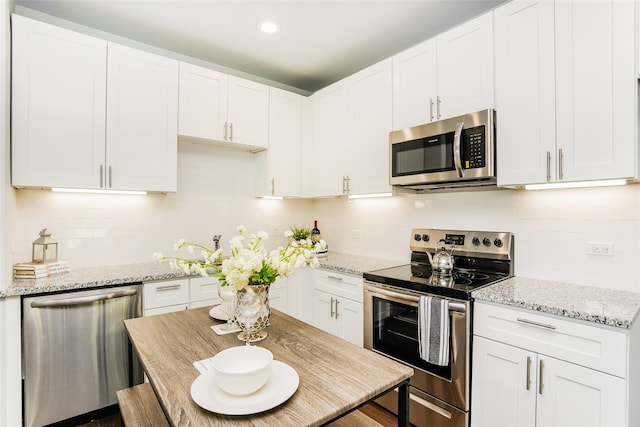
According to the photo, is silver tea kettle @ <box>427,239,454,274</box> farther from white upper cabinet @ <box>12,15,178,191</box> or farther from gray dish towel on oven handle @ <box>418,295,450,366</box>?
white upper cabinet @ <box>12,15,178,191</box>

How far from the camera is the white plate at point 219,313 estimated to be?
1.57m

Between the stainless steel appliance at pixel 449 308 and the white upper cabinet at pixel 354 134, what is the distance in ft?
2.35

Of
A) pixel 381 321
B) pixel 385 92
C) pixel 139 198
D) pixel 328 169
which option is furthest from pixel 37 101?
pixel 381 321

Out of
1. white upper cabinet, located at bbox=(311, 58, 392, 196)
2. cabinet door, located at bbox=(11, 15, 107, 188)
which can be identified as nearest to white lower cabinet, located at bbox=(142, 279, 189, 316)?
cabinet door, located at bbox=(11, 15, 107, 188)

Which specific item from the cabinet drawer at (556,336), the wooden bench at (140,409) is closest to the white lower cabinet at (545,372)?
the cabinet drawer at (556,336)

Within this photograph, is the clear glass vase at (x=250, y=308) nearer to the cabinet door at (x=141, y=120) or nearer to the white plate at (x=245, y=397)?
the white plate at (x=245, y=397)

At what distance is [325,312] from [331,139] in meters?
1.60

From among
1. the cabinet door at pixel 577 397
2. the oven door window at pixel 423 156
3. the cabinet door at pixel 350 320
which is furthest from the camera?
the cabinet door at pixel 350 320

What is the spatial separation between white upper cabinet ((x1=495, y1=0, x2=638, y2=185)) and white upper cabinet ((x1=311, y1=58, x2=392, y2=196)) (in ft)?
2.92

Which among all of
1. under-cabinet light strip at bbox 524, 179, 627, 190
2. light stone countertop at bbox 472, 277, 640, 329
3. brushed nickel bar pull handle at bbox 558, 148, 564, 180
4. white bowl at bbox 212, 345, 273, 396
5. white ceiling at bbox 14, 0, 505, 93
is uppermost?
white ceiling at bbox 14, 0, 505, 93

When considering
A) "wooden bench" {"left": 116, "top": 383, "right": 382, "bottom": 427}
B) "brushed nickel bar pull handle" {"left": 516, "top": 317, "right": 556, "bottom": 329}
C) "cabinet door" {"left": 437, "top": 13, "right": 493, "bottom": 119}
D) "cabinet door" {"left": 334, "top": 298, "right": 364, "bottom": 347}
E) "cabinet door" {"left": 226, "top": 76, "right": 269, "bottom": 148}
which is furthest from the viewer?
"cabinet door" {"left": 226, "top": 76, "right": 269, "bottom": 148}

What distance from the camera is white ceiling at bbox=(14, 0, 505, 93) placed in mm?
2283

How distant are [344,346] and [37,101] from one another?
244cm

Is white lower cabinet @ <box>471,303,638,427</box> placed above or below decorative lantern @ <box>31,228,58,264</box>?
below
